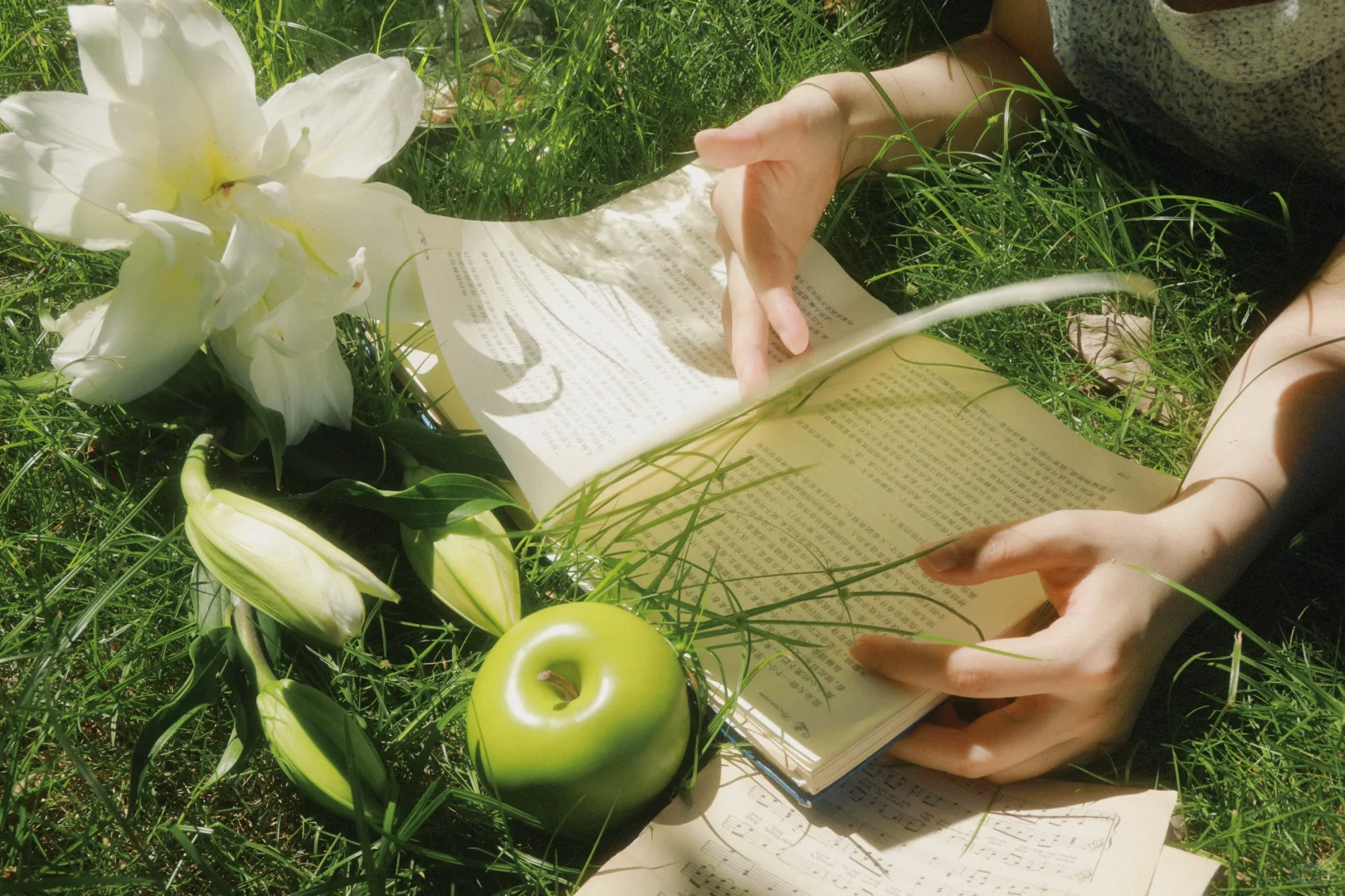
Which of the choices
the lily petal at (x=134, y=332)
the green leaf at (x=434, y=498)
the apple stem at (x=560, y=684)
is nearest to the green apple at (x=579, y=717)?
the apple stem at (x=560, y=684)

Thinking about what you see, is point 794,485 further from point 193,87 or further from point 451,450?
point 193,87

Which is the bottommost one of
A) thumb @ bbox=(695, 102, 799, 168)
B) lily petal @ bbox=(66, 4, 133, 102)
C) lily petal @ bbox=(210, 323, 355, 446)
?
lily petal @ bbox=(210, 323, 355, 446)

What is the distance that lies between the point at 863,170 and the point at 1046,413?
0.42 metres

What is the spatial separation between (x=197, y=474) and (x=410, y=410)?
264 mm

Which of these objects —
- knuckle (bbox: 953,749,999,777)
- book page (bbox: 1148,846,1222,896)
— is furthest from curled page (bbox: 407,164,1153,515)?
book page (bbox: 1148,846,1222,896)

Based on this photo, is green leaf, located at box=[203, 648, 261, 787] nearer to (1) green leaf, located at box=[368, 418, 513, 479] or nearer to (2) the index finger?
(1) green leaf, located at box=[368, 418, 513, 479]

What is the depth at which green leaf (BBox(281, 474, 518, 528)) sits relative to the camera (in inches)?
32.0

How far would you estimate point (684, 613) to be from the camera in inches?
34.1

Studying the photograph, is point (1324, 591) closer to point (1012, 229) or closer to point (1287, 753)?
point (1287, 753)

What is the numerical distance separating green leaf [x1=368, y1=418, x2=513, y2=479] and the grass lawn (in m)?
0.04

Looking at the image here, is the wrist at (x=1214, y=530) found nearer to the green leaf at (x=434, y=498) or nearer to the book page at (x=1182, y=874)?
the book page at (x=1182, y=874)

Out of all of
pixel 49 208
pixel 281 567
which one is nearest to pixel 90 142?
pixel 49 208

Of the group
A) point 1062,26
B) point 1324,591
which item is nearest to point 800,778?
point 1324,591

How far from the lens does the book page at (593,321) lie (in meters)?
0.93
